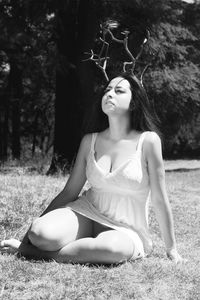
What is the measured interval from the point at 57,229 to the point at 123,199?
0.54 m

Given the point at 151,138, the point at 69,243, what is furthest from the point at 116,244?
the point at 151,138

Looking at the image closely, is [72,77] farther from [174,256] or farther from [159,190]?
Result: [174,256]

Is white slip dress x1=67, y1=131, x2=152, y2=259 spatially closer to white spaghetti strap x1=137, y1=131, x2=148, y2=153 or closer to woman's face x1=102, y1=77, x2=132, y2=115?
white spaghetti strap x1=137, y1=131, x2=148, y2=153

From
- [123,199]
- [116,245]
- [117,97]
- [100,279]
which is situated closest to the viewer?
[100,279]

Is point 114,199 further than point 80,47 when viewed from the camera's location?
No

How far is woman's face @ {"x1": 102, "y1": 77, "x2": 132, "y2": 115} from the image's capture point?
396 cm

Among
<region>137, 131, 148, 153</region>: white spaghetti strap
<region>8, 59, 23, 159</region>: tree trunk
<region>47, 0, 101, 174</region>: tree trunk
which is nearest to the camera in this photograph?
<region>137, 131, 148, 153</region>: white spaghetti strap

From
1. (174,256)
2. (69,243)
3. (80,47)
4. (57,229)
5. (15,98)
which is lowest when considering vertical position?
(15,98)

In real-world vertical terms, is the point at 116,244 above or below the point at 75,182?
below

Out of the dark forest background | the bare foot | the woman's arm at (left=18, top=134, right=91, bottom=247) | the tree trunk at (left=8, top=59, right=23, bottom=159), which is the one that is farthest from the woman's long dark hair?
the tree trunk at (left=8, top=59, right=23, bottom=159)

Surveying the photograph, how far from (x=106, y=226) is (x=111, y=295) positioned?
3.05 feet

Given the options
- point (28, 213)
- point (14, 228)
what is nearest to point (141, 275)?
point (14, 228)

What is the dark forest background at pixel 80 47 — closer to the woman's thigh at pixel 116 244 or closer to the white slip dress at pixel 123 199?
the white slip dress at pixel 123 199

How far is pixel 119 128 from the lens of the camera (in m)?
4.09
